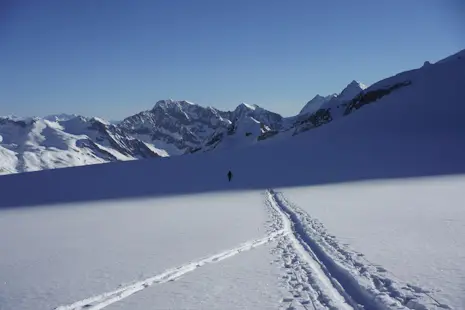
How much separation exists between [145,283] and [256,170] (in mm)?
42956

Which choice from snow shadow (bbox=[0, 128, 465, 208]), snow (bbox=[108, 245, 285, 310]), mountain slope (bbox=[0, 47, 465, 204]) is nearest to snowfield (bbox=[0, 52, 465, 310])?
snow (bbox=[108, 245, 285, 310])

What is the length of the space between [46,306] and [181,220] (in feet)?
37.8

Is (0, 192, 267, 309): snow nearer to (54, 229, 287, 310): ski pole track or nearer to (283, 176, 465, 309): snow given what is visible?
(54, 229, 287, 310): ski pole track

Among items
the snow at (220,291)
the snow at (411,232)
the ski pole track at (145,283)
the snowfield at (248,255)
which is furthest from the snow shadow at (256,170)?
the snow at (220,291)

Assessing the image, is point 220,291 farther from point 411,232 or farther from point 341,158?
point 341,158

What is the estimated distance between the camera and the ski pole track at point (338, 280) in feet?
21.9

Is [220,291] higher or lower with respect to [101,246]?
lower

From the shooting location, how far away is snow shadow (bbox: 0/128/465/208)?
3891 cm

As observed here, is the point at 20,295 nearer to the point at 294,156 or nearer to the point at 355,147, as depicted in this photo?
the point at 294,156

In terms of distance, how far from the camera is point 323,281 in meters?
8.00

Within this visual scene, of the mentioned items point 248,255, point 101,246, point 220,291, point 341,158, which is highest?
point 341,158

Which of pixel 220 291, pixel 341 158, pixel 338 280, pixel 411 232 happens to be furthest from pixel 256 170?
pixel 220 291

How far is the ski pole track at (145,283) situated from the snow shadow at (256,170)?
2391 centimetres

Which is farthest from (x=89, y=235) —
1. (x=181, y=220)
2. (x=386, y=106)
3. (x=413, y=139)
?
(x=386, y=106)
